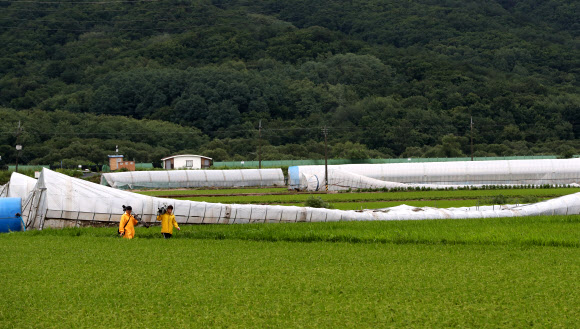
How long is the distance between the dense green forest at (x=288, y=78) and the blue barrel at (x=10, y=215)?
5847 centimetres

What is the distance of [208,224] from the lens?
23.2 metres

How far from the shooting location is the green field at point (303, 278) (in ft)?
32.6

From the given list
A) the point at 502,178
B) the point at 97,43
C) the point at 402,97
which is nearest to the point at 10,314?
the point at 502,178

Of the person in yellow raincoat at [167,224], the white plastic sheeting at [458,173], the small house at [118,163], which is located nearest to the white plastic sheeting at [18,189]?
the person in yellow raincoat at [167,224]

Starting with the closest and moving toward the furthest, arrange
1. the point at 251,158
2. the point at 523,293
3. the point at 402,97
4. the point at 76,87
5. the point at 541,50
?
the point at 523,293 → the point at 251,158 → the point at 402,97 → the point at 76,87 → the point at 541,50

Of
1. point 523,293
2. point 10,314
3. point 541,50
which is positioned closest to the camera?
point 10,314

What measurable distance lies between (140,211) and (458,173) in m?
37.3

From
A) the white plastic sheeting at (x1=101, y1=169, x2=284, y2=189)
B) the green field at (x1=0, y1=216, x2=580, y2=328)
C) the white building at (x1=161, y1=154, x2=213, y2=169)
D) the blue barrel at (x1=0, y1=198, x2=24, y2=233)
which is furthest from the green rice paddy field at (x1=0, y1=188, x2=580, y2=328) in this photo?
the white building at (x1=161, y1=154, x2=213, y2=169)

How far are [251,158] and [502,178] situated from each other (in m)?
41.1

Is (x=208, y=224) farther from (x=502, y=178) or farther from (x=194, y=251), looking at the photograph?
(x=502, y=178)

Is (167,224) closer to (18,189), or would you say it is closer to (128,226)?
(128,226)

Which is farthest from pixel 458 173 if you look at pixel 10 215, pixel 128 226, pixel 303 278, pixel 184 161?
pixel 303 278

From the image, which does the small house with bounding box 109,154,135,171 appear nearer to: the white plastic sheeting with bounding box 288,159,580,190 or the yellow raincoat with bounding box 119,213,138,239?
the white plastic sheeting with bounding box 288,159,580,190

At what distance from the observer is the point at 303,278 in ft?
41.7
